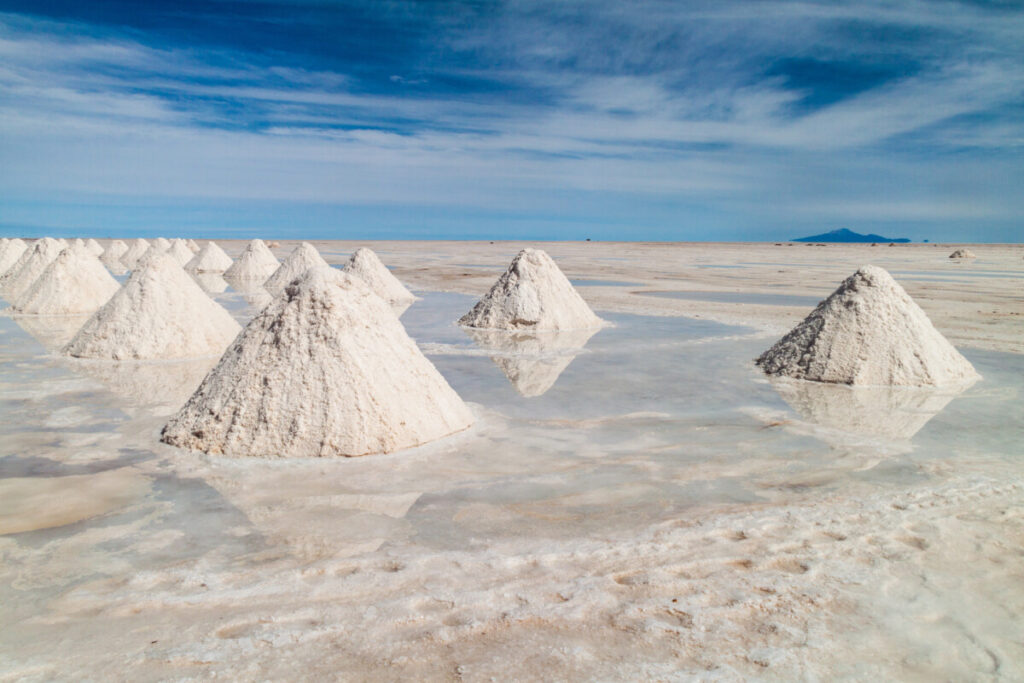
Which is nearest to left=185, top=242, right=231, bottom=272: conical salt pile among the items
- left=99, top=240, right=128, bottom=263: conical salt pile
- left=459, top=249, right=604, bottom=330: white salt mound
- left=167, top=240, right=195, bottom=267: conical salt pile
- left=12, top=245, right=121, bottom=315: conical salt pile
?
left=167, top=240, right=195, bottom=267: conical salt pile

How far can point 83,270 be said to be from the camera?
1302 centimetres

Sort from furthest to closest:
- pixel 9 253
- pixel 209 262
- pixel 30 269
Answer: pixel 209 262, pixel 9 253, pixel 30 269

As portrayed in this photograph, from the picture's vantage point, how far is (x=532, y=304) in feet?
37.4

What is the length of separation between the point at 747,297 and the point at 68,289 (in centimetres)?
1465

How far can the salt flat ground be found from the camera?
2.59 m

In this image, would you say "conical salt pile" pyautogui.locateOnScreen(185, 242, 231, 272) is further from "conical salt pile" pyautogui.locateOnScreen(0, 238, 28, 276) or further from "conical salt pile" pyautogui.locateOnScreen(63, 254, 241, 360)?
"conical salt pile" pyautogui.locateOnScreen(63, 254, 241, 360)

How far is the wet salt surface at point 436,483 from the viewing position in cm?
297

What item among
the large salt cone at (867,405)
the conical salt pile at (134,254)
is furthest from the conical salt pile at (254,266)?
the large salt cone at (867,405)

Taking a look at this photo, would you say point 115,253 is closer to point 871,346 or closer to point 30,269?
point 30,269

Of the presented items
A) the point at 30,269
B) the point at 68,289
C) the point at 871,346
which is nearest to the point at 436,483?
the point at 871,346

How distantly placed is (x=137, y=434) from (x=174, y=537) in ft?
7.03

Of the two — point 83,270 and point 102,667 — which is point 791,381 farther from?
point 83,270

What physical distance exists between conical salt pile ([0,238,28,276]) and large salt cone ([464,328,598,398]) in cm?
1966

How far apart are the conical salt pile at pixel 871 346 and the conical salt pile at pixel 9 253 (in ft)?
80.8
